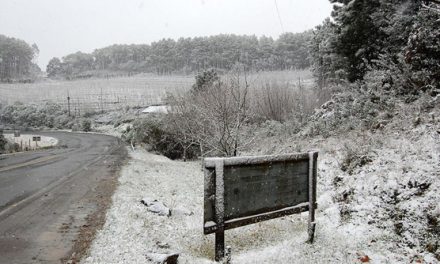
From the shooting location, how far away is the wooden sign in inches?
187

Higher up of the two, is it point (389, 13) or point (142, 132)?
point (389, 13)

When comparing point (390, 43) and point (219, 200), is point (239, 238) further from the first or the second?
point (390, 43)

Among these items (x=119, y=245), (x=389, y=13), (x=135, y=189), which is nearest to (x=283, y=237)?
(x=119, y=245)

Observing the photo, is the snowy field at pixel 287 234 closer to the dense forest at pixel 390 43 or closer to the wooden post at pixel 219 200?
the wooden post at pixel 219 200

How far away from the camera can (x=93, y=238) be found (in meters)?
6.35

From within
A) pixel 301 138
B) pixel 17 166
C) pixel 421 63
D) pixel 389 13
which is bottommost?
pixel 17 166

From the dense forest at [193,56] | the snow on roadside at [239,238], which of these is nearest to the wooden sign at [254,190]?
the snow on roadside at [239,238]

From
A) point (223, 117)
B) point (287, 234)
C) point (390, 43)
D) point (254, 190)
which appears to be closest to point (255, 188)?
point (254, 190)

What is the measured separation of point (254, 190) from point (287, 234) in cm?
173

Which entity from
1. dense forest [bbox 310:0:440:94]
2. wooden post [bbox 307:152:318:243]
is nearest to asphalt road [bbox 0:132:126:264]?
wooden post [bbox 307:152:318:243]

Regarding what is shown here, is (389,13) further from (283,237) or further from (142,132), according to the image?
(142,132)

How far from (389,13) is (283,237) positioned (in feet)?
43.2

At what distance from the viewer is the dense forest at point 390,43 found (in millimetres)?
11156

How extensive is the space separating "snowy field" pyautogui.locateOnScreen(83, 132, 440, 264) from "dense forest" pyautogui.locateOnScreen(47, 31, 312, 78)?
4351 cm
